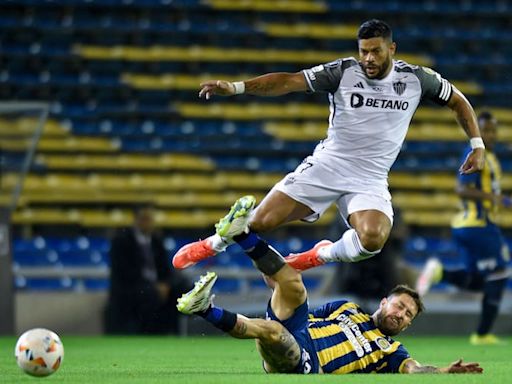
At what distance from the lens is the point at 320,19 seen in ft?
61.7

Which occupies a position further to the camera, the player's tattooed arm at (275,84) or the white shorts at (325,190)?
the white shorts at (325,190)

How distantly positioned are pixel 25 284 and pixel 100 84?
3.64 meters

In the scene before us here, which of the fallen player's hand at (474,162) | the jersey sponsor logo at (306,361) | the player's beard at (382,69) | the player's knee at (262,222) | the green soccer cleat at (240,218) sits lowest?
the jersey sponsor logo at (306,361)

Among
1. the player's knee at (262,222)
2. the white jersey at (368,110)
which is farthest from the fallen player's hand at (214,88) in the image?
the player's knee at (262,222)

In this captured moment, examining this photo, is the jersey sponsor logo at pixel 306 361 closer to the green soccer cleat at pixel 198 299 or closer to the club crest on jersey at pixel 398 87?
the green soccer cleat at pixel 198 299

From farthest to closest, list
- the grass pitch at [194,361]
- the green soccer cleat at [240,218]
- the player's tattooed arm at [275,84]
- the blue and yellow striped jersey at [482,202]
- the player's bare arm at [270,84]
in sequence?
the blue and yellow striped jersey at [482,202], the player's tattooed arm at [275,84], the player's bare arm at [270,84], the green soccer cleat at [240,218], the grass pitch at [194,361]

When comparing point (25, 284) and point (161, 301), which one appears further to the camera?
point (25, 284)

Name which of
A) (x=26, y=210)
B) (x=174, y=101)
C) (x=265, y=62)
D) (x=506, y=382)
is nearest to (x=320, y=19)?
(x=265, y=62)

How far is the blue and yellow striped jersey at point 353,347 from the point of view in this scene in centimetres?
650

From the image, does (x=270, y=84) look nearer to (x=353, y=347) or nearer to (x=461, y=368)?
(x=353, y=347)

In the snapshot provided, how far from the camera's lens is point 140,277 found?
42.2 feet

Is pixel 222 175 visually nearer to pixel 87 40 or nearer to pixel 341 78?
pixel 87 40

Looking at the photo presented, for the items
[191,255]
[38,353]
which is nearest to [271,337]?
[38,353]

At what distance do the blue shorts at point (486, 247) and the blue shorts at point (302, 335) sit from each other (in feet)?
16.5
